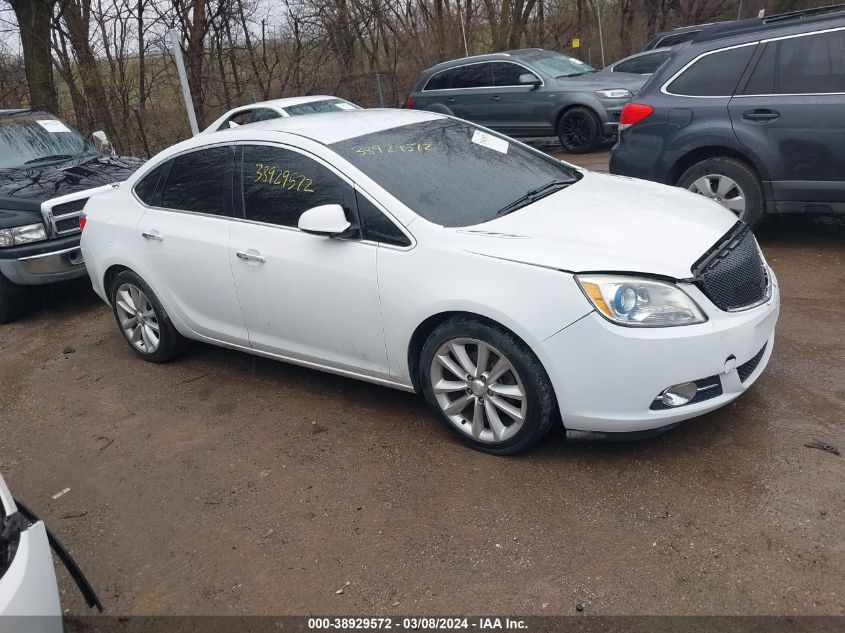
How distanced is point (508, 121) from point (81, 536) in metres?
11.0

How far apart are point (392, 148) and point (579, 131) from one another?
8.68 m

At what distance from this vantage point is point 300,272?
4191 mm

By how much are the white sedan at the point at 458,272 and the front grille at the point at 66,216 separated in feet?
6.19

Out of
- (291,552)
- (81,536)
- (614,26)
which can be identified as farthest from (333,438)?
(614,26)

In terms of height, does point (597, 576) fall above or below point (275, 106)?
below

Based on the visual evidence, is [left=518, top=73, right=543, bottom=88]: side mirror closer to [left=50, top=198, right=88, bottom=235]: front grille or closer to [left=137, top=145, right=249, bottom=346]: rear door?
[left=50, top=198, right=88, bottom=235]: front grille

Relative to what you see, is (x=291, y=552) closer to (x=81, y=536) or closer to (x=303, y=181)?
(x=81, y=536)

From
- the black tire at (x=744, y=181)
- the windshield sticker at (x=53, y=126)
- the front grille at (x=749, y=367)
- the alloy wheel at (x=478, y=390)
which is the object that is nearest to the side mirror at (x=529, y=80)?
the black tire at (x=744, y=181)

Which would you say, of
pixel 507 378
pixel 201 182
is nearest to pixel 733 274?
pixel 507 378

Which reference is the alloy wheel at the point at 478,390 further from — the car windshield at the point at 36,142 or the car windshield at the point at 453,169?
the car windshield at the point at 36,142

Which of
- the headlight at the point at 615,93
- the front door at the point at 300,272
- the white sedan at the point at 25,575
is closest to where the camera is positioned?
the white sedan at the point at 25,575

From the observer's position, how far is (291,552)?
3303mm

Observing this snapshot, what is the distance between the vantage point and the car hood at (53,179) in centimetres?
687

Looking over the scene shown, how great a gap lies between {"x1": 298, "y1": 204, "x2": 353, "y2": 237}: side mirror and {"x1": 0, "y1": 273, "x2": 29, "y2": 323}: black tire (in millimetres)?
4364
